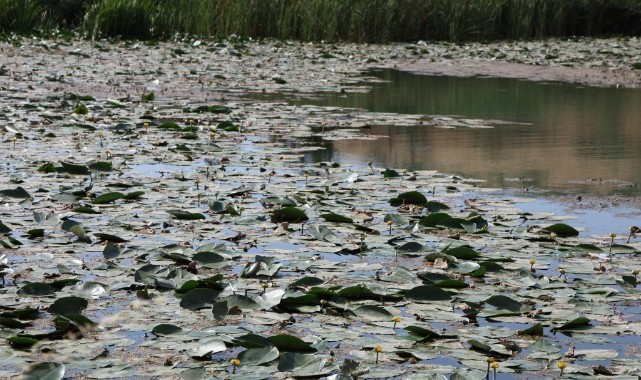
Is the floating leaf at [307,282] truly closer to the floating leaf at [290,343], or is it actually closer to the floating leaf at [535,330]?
the floating leaf at [290,343]

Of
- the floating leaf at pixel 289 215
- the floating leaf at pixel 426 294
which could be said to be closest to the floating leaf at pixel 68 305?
the floating leaf at pixel 426 294

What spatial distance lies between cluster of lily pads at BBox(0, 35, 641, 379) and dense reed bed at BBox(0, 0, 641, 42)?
12.7m

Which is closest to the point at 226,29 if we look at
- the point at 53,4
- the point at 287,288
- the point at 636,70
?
the point at 53,4

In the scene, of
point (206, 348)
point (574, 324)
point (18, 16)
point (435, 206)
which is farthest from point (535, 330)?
point (18, 16)

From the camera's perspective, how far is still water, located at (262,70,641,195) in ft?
22.3

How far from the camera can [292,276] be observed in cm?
422

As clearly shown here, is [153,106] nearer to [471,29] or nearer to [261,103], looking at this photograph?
[261,103]

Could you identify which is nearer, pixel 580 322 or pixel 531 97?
pixel 580 322

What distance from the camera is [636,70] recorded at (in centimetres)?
1569

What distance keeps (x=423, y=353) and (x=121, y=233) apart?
190 centimetres

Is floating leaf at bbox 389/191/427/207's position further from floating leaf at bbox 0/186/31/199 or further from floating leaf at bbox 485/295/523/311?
floating leaf at bbox 0/186/31/199

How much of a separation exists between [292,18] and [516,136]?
1207cm

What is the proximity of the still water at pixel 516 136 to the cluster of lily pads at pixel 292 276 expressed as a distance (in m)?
0.59

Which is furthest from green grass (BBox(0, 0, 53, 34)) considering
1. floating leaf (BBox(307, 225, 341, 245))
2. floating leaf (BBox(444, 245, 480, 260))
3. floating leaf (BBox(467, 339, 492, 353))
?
floating leaf (BBox(467, 339, 492, 353))
